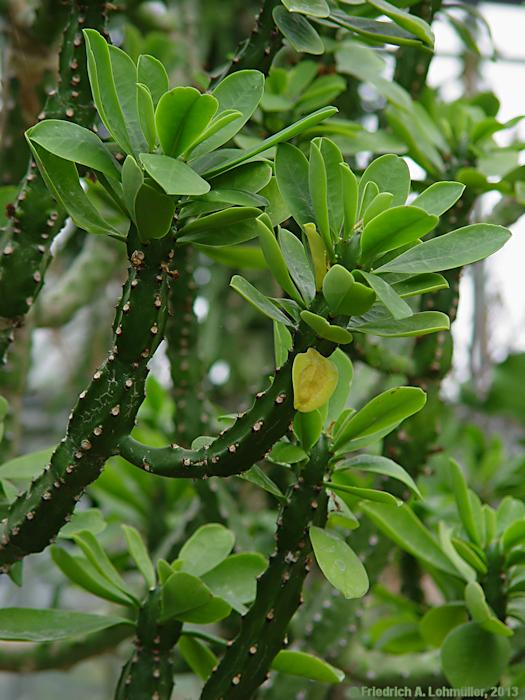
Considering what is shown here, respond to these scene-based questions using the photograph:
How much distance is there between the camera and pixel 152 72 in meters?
0.50

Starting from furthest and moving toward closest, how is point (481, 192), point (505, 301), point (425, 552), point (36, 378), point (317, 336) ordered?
point (36, 378) → point (505, 301) → point (481, 192) → point (425, 552) → point (317, 336)

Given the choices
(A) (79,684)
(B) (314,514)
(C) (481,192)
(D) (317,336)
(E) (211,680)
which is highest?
(C) (481,192)

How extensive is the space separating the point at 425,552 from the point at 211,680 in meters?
0.22

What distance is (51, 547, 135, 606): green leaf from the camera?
0.61m

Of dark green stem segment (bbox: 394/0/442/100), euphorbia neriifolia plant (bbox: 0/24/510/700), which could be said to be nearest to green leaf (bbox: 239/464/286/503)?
euphorbia neriifolia plant (bbox: 0/24/510/700)

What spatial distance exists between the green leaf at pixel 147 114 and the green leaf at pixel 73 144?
1.0 inches

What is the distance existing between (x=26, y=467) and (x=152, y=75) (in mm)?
302

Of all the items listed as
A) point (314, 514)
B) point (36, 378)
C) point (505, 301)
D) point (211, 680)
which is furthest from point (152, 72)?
point (36, 378)

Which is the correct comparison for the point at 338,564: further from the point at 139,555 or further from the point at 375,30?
the point at 375,30

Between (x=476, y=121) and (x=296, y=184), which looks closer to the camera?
(x=296, y=184)

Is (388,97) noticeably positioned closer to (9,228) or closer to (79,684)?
(9,228)

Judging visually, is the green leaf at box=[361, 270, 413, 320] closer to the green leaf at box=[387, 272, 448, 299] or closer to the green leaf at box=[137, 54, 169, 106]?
the green leaf at box=[387, 272, 448, 299]

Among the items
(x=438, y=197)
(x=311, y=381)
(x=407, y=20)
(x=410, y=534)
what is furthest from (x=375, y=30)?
(x=410, y=534)

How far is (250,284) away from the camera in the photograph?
1.46ft
